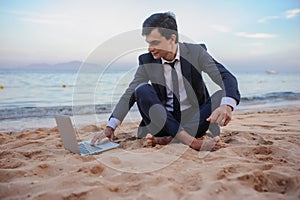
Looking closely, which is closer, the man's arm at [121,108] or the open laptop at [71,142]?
the open laptop at [71,142]

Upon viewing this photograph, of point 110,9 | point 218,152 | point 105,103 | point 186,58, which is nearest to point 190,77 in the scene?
point 186,58

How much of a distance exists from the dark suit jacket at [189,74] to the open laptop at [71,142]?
0.35 m

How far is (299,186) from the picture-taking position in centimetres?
154

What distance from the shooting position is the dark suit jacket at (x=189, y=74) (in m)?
2.51

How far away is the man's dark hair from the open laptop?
0.99m

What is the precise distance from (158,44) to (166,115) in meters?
0.61

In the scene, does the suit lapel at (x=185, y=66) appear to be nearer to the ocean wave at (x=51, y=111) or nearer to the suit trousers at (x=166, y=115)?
the suit trousers at (x=166, y=115)

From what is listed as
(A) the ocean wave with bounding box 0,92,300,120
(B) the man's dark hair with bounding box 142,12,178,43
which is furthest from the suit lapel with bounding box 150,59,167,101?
(A) the ocean wave with bounding box 0,92,300,120

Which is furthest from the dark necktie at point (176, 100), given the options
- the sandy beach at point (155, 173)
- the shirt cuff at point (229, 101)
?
the shirt cuff at point (229, 101)

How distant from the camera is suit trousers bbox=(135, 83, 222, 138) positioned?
2475 millimetres

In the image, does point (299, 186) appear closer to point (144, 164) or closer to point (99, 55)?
point (144, 164)

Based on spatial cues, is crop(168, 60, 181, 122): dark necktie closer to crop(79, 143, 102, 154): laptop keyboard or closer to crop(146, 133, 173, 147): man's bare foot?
crop(146, 133, 173, 147): man's bare foot

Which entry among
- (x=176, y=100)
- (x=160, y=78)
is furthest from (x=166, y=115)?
(x=160, y=78)

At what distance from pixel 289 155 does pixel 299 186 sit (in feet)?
2.23
